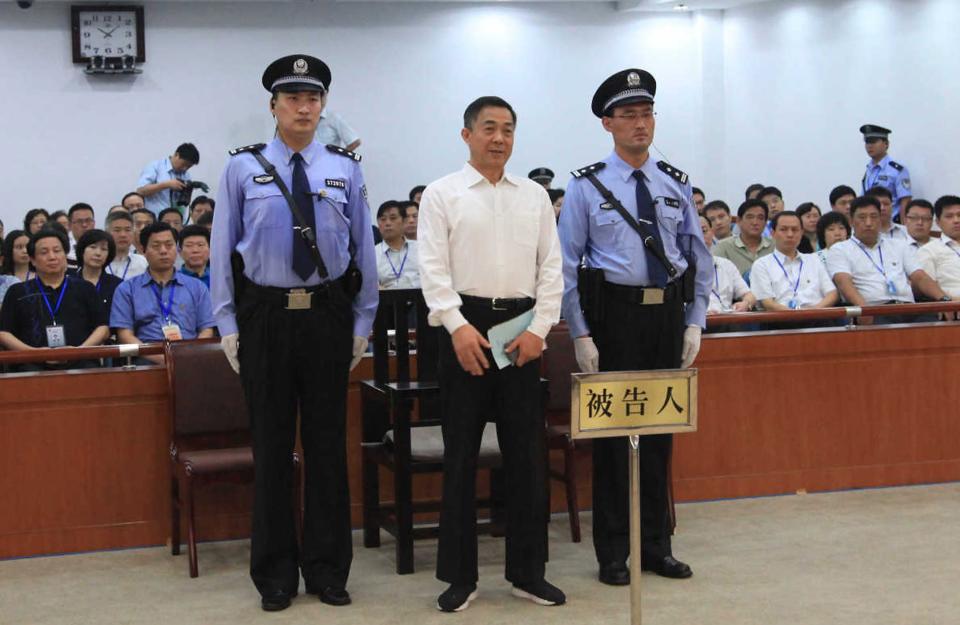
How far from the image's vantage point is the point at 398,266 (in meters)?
7.48

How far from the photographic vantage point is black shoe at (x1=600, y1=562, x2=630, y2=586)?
3840 mm

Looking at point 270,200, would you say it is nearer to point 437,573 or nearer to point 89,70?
point 437,573

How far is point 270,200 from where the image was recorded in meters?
3.61

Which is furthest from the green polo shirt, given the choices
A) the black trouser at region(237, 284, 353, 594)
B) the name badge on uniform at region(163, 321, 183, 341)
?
the black trouser at region(237, 284, 353, 594)

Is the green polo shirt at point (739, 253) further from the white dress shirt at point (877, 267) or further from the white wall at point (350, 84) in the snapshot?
the white wall at point (350, 84)

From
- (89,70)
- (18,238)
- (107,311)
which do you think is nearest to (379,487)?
(107,311)

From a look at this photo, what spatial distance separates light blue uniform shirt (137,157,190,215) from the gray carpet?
623 cm

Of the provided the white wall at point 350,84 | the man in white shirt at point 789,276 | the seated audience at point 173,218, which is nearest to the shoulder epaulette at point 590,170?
the man in white shirt at point 789,276

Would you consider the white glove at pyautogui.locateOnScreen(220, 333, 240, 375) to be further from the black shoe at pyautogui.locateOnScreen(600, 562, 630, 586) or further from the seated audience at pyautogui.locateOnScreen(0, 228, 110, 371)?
the seated audience at pyautogui.locateOnScreen(0, 228, 110, 371)

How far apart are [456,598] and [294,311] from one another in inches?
39.4

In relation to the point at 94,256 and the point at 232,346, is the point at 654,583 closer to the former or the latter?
the point at 232,346

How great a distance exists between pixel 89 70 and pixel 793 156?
6.87 m

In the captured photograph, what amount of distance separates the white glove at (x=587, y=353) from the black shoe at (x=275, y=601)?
1.18m

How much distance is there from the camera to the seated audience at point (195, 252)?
5777mm
